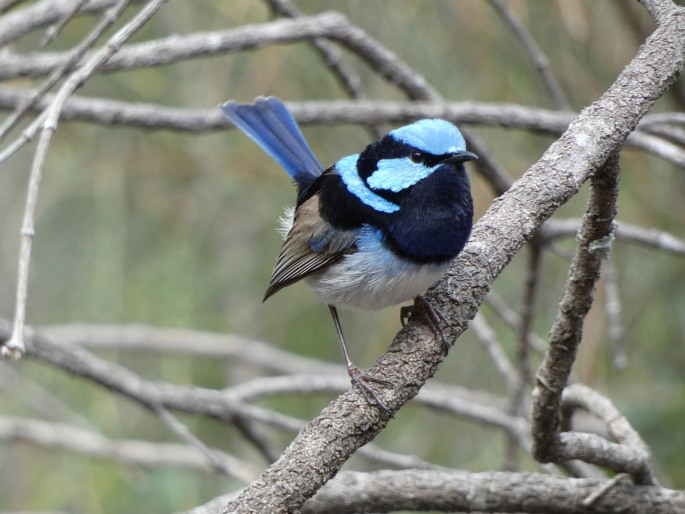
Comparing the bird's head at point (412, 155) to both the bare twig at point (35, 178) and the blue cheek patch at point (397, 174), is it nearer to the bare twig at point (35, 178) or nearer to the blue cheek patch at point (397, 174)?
the blue cheek patch at point (397, 174)

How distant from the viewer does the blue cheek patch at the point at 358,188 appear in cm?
253

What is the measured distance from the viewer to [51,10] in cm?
326

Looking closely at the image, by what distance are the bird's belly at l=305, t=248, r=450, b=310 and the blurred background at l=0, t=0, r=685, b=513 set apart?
130 cm

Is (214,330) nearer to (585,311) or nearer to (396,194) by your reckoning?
(396,194)

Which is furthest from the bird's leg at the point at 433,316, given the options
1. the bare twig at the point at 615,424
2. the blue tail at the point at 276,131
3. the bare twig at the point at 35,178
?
the blue tail at the point at 276,131

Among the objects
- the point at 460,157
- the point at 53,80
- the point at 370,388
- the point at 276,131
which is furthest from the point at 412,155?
the point at 53,80

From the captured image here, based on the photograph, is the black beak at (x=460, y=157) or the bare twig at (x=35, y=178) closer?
the bare twig at (x=35, y=178)

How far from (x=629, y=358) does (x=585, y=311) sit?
6.52 ft

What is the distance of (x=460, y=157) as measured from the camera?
2402mm

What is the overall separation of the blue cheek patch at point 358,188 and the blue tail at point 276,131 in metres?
0.45

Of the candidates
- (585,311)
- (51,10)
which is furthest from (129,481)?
(585,311)

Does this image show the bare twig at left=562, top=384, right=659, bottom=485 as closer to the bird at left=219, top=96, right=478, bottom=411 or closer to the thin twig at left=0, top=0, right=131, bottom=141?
the bird at left=219, top=96, right=478, bottom=411

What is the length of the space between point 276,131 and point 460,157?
95 centimetres

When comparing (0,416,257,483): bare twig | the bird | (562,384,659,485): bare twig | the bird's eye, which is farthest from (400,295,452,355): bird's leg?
(0,416,257,483): bare twig
